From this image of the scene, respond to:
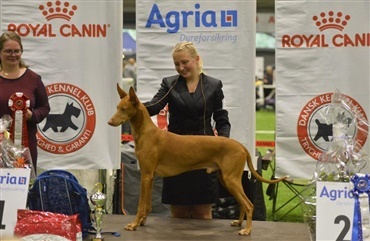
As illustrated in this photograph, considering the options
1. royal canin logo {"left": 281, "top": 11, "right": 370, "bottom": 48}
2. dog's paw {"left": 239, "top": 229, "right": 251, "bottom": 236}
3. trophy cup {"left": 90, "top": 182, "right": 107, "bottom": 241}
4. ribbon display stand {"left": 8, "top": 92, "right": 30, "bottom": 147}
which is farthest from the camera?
royal canin logo {"left": 281, "top": 11, "right": 370, "bottom": 48}

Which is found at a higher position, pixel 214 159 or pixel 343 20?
pixel 343 20

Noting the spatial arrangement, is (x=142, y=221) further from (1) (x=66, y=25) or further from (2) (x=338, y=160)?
(1) (x=66, y=25)

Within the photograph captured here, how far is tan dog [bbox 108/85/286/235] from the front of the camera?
2914mm

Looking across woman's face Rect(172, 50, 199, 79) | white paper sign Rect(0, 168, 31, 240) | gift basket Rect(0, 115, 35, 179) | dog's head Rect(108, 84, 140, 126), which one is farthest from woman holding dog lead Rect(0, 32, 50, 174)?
woman's face Rect(172, 50, 199, 79)

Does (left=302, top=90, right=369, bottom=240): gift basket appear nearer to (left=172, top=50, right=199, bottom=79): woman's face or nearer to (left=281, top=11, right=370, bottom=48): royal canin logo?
(left=172, top=50, right=199, bottom=79): woman's face

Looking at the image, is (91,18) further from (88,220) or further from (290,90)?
(88,220)

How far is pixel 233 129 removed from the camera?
4020 millimetres

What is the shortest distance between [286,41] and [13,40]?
62.2 inches

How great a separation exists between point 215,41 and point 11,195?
1.77 m

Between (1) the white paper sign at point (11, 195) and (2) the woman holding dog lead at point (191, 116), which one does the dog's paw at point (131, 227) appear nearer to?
(2) the woman holding dog lead at point (191, 116)

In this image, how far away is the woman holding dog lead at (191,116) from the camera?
3.11 metres

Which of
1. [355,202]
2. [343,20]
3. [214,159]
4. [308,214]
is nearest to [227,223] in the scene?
[214,159]

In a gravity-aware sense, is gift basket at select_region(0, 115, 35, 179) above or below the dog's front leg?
above

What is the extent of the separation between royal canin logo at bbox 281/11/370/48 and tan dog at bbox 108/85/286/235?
124cm
